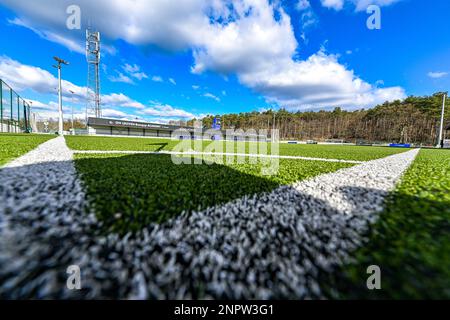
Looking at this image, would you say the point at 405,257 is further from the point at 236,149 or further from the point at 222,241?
the point at 236,149

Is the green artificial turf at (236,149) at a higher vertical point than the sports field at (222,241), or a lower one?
higher

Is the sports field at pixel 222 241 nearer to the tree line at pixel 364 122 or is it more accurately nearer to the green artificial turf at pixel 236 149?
the green artificial turf at pixel 236 149

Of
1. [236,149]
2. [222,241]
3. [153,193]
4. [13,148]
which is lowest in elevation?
[222,241]

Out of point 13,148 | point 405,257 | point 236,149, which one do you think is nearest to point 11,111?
point 13,148

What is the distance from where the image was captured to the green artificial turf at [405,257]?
1.29 m

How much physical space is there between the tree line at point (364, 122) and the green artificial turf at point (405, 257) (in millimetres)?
58779

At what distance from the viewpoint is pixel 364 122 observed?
6525 cm

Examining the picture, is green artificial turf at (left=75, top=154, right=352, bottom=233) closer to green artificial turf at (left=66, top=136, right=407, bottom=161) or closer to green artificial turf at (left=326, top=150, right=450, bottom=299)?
green artificial turf at (left=326, top=150, right=450, bottom=299)

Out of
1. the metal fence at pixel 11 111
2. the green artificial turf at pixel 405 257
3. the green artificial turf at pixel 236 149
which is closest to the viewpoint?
the green artificial turf at pixel 405 257

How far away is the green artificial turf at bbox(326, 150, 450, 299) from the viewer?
129cm

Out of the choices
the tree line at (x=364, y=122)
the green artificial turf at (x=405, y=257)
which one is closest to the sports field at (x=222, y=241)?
the green artificial turf at (x=405, y=257)

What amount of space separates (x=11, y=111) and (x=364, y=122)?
89.0 metres

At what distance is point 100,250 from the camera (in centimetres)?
159

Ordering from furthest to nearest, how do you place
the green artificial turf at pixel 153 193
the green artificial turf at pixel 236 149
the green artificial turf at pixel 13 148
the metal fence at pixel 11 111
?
the metal fence at pixel 11 111 < the green artificial turf at pixel 236 149 < the green artificial turf at pixel 13 148 < the green artificial turf at pixel 153 193
